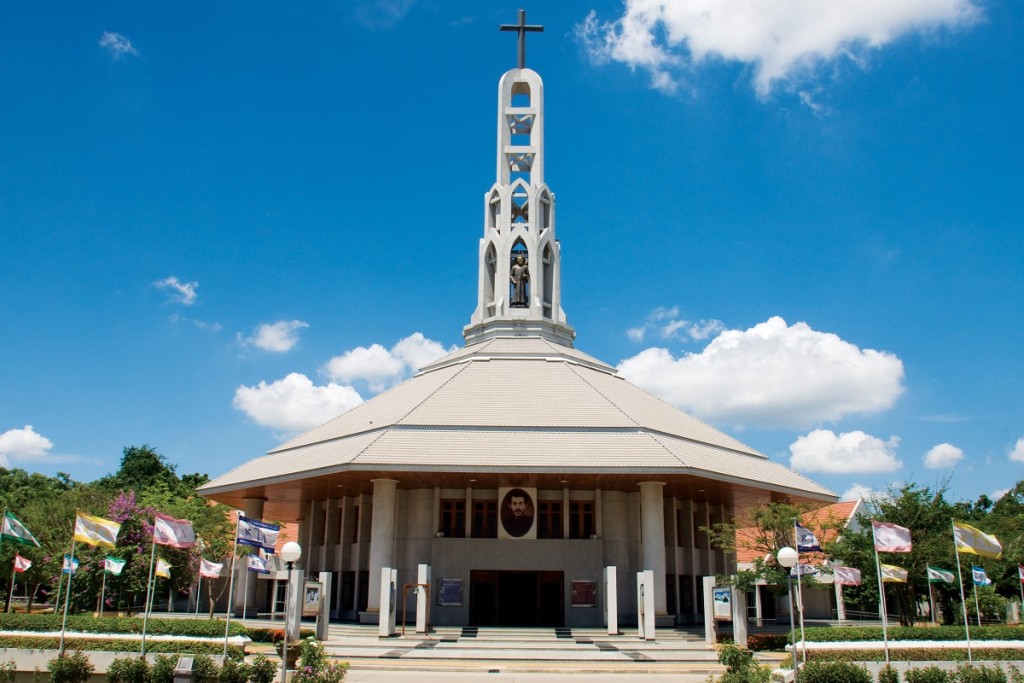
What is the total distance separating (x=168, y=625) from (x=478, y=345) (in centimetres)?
2367

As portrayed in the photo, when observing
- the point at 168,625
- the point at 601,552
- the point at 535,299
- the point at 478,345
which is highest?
the point at 535,299

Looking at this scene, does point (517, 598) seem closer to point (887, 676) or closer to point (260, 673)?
point (260, 673)

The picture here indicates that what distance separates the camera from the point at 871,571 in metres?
38.2

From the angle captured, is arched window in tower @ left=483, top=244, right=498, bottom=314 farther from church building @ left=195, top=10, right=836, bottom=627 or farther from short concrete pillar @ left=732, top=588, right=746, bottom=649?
short concrete pillar @ left=732, top=588, right=746, bottom=649

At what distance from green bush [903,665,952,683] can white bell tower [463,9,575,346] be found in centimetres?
3051

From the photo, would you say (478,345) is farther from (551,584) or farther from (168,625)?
(168,625)

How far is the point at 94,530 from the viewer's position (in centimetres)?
2281

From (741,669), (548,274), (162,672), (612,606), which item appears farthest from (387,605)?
(548,274)

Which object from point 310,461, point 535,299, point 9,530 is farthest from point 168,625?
point 535,299

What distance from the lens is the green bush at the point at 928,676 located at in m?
17.9

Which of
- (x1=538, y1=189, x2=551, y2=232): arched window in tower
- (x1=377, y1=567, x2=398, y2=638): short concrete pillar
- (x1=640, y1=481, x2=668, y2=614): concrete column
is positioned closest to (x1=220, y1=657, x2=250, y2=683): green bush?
(x1=377, y1=567, x2=398, y2=638): short concrete pillar

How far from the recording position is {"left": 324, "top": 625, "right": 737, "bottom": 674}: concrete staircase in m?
22.8

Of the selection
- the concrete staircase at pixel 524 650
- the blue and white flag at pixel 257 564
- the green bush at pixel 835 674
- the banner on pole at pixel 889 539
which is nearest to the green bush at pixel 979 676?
the green bush at pixel 835 674

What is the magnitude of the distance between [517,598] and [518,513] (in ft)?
11.4
